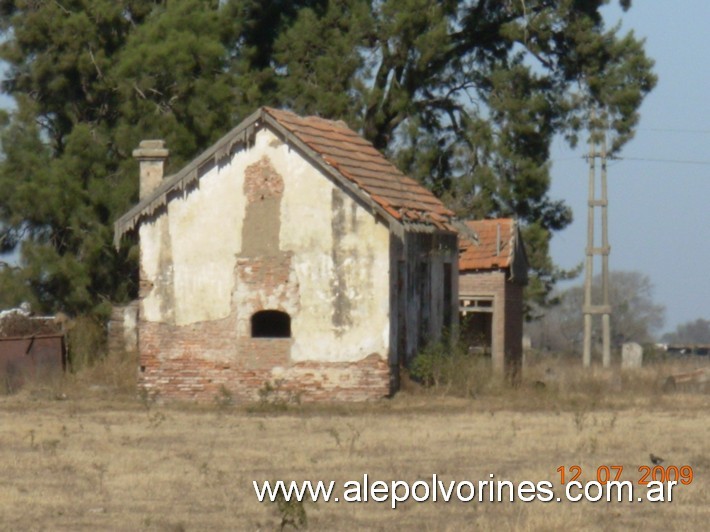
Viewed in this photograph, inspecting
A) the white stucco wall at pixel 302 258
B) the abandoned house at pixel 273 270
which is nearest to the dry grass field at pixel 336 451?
the abandoned house at pixel 273 270

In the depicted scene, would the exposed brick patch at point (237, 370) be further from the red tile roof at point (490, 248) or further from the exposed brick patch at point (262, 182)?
the red tile roof at point (490, 248)

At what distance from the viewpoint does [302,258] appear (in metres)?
26.9

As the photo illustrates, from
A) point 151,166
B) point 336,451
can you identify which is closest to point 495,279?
point 151,166

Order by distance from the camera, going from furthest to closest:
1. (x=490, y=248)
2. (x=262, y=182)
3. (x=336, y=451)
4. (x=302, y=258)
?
1. (x=490, y=248)
2. (x=262, y=182)
3. (x=302, y=258)
4. (x=336, y=451)

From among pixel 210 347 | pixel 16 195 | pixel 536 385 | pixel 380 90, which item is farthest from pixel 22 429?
pixel 380 90

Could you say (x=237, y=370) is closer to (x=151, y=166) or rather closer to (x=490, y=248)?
(x=151, y=166)

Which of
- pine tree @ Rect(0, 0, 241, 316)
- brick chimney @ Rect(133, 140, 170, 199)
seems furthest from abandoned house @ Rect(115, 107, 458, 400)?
pine tree @ Rect(0, 0, 241, 316)

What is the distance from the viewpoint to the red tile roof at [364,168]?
26.8 m

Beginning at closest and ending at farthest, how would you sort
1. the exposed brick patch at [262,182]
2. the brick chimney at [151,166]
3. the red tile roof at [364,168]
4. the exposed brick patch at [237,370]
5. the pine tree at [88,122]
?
the exposed brick patch at [237,370]
the red tile roof at [364,168]
the exposed brick patch at [262,182]
the brick chimney at [151,166]
the pine tree at [88,122]

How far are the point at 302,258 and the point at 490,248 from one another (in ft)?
34.3

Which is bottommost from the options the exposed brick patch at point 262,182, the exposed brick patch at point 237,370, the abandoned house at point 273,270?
the exposed brick patch at point 237,370

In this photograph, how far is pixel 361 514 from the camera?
Answer: 13070 mm

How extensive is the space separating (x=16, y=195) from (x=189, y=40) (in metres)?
5.97

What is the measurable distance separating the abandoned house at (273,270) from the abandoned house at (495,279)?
27.5ft
